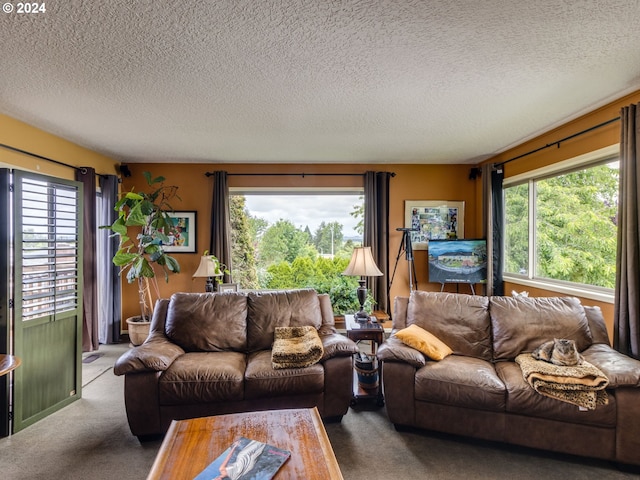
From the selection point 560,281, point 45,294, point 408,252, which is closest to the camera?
point 45,294

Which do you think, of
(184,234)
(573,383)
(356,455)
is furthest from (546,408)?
(184,234)

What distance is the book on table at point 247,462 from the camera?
1.30 metres

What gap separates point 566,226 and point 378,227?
87.8 inches

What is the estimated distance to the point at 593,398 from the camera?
1.91 m

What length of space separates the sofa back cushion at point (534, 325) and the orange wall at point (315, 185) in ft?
7.44

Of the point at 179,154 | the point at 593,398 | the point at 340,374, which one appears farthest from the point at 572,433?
the point at 179,154

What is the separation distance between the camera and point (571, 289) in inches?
125

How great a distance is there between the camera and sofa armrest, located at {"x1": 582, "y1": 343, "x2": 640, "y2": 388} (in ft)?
6.22

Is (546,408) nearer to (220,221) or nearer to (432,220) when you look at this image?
(432,220)

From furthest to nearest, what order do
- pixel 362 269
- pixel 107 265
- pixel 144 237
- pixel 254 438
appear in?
pixel 107 265 → pixel 144 237 → pixel 362 269 → pixel 254 438

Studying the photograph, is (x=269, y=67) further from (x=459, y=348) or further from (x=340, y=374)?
(x=459, y=348)

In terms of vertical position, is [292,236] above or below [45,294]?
above

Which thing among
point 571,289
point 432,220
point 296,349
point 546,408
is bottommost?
point 546,408

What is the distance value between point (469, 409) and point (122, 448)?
7.77 feet
